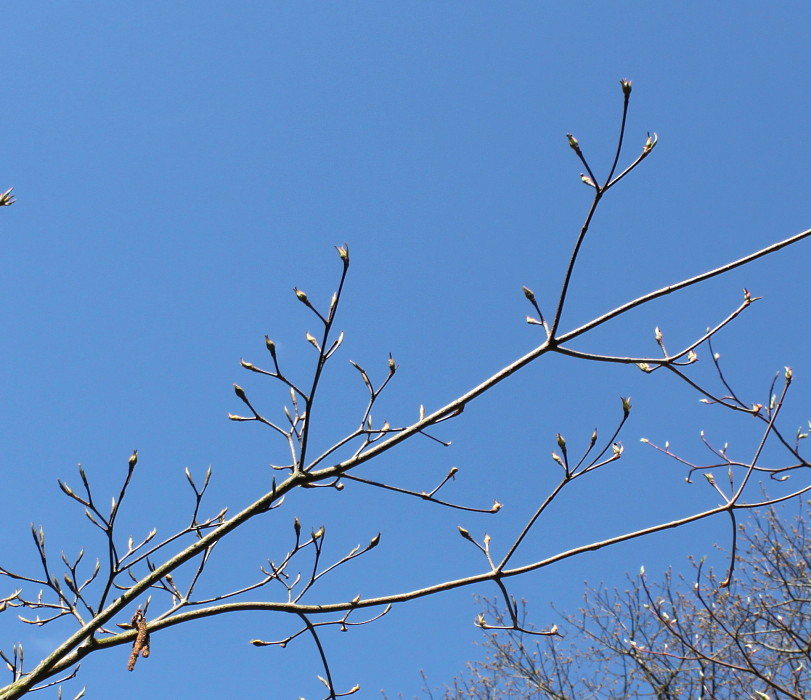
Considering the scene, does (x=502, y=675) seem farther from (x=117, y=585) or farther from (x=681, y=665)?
(x=117, y=585)

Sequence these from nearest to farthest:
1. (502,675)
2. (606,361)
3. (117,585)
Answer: (606,361), (117,585), (502,675)

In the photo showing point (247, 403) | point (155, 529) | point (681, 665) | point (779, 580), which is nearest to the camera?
point (247, 403)

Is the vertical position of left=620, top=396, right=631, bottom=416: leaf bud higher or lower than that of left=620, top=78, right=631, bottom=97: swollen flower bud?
lower

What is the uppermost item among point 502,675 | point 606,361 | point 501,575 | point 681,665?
point 502,675

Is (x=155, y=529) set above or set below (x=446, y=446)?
above

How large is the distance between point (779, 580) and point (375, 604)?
932 cm

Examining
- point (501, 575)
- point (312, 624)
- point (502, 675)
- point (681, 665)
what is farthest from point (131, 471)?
point (502, 675)

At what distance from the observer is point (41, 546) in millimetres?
2141

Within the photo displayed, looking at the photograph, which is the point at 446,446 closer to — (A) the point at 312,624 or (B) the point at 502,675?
(A) the point at 312,624

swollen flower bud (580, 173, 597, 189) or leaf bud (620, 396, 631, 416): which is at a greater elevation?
swollen flower bud (580, 173, 597, 189)

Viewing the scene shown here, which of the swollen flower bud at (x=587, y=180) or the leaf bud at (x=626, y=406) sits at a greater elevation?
the swollen flower bud at (x=587, y=180)

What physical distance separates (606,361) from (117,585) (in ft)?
4.87

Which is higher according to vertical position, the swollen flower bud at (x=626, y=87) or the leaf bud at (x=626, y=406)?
the swollen flower bud at (x=626, y=87)

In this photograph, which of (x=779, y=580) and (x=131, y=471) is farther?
(x=779, y=580)
